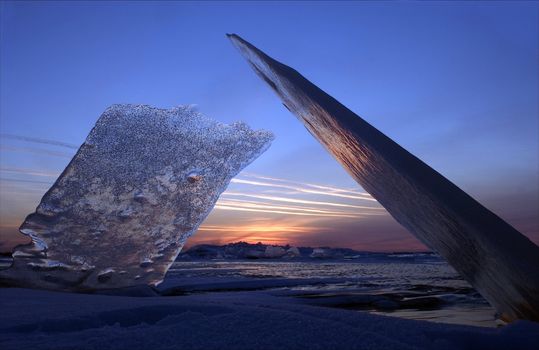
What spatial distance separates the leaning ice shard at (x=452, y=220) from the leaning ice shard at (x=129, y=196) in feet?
6.65

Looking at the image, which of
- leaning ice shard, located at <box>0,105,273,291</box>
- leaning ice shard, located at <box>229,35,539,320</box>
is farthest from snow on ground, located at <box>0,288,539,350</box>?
leaning ice shard, located at <box>0,105,273,291</box>

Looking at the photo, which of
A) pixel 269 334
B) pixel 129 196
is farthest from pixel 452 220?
pixel 129 196

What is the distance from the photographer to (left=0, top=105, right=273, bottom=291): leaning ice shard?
3.75 meters

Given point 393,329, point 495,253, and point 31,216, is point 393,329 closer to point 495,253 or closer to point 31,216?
point 495,253

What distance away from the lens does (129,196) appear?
3.96 m

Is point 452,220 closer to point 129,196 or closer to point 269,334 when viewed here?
point 269,334

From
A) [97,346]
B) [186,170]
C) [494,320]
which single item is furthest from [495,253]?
[186,170]

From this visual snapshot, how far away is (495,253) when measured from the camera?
1487 mm

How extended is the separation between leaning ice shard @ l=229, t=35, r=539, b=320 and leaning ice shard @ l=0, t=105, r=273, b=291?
203cm

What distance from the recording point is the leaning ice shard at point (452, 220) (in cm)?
151

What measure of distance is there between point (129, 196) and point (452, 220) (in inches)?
120

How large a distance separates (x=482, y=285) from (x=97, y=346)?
155cm

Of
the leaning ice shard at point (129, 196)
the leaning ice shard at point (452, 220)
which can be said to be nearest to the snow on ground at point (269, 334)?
the leaning ice shard at point (452, 220)

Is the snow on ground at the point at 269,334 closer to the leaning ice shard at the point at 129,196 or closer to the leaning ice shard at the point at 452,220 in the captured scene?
the leaning ice shard at the point at 452,220
